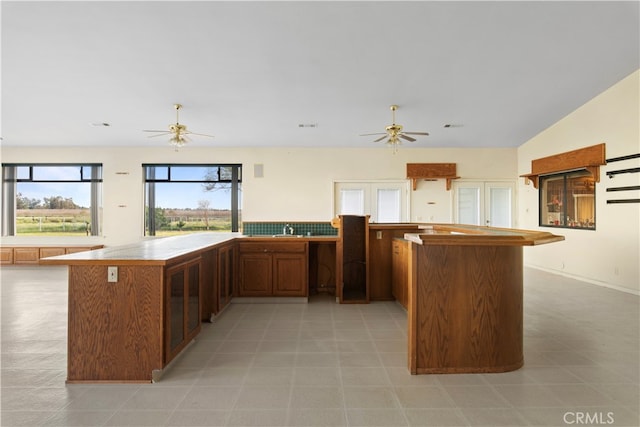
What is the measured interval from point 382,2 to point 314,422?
3.61 m

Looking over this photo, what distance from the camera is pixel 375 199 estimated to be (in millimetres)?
7512

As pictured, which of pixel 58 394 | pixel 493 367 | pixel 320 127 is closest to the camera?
pixel 58 394

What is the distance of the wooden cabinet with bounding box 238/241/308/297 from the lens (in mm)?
4277

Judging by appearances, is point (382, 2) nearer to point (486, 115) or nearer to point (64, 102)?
point (486, 115)

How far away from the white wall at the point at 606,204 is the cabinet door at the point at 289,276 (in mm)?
4822

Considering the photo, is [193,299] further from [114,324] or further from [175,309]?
[114,324]

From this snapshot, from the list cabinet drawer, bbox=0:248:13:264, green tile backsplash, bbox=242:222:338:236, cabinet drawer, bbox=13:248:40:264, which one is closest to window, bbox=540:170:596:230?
green tile backsplash, bbox=242:222:338:236

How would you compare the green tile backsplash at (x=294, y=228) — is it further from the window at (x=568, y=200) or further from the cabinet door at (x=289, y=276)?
the window at (x=568, y=200)

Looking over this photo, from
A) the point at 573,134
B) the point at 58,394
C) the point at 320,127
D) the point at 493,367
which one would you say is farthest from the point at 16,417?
the point at 573,134

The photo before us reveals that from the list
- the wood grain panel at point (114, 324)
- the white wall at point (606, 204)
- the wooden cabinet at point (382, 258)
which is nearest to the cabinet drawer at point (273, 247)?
the wooden cabinet at point (382, 258)

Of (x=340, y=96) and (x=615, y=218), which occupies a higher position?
(x=340, y=96)

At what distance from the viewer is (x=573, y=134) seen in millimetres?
5891

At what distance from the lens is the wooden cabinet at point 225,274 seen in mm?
3689

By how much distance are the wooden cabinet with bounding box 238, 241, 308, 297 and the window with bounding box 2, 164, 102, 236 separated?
5.15 m
